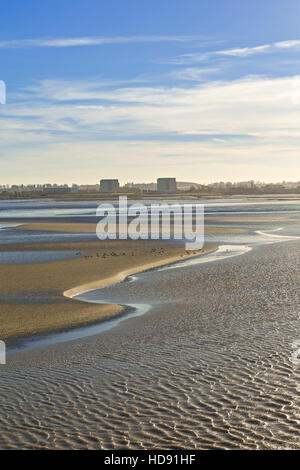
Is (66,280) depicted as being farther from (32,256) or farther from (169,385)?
(169,385)

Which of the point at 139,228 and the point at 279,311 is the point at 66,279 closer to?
the point at 279,311

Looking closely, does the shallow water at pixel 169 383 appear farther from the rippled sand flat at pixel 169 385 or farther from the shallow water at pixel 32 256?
the shallow water at pixel 32 256

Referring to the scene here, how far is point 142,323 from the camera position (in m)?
12.7

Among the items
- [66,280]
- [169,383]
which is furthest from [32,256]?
[169,383]

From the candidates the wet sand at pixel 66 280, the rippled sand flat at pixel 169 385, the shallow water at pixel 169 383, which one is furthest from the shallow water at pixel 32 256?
the rippled sand flat at pixel 169 385

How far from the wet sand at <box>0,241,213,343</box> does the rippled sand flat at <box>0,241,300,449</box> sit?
4.61 feet

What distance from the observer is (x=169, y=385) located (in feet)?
28.5

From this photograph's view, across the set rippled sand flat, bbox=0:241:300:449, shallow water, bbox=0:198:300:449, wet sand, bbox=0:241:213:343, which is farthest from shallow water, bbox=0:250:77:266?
rippled sand flat, bbox=0:241:300:449

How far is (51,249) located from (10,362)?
691 inches

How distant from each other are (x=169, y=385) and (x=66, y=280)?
10.1 m

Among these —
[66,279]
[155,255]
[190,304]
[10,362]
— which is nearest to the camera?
[10,362]

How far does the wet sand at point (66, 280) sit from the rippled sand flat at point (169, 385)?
140 cm

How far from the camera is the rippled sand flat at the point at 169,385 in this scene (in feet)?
22.7
